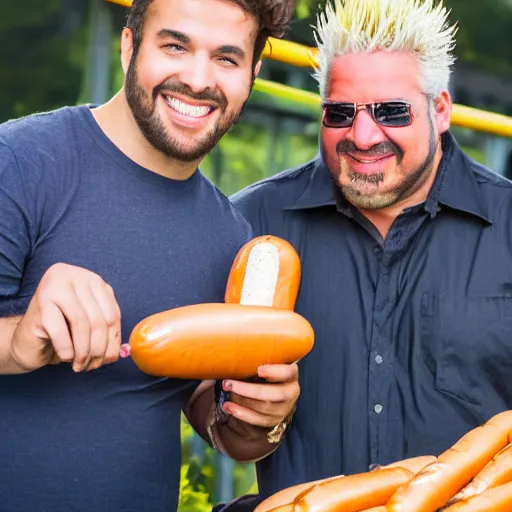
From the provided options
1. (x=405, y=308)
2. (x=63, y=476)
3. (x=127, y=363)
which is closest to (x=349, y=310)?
(x=405, y=308)

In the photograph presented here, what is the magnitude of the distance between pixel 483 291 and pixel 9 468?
4.70 feet

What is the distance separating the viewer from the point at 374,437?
99.2 inches

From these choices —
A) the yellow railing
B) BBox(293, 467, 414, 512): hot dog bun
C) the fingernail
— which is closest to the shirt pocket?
BBox(293, 467, 414, 512): hot dog bun

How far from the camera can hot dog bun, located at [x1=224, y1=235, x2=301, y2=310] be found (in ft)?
6.51

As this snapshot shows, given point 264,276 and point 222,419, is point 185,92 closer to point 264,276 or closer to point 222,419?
point 264,276

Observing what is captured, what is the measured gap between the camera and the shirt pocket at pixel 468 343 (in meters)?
2.52

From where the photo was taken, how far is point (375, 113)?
2494 mm

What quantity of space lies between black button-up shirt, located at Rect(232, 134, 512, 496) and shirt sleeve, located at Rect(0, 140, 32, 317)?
994 mm

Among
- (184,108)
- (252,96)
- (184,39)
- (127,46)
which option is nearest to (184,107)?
(184,108)

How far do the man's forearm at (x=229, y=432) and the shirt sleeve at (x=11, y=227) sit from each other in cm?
67

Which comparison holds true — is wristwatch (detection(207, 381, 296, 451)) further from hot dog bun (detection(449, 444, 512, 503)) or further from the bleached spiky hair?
the bleached spiky hair

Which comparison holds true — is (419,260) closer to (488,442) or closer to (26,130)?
(488,442)

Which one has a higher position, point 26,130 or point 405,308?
point 26,130

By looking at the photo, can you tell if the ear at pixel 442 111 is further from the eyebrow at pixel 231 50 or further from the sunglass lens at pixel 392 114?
the eyebrow at pixel 231 50
